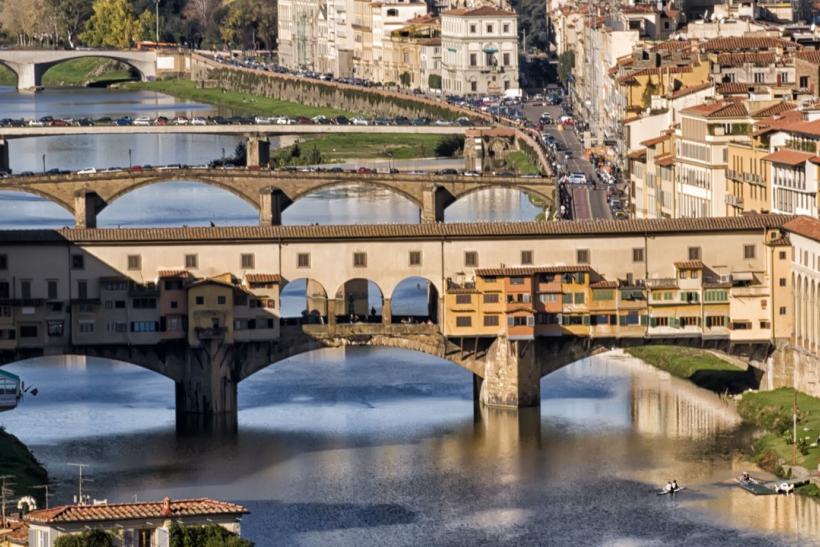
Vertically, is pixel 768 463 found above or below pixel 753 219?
below

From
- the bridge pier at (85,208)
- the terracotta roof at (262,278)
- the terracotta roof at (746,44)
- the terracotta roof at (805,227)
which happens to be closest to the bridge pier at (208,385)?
the terracotta roof at (262,278)

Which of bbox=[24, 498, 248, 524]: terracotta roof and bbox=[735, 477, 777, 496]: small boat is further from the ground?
bbox=[24, 498, 248, 524]: terracotta roof

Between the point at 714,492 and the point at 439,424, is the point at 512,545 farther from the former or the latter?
the point at 439,424

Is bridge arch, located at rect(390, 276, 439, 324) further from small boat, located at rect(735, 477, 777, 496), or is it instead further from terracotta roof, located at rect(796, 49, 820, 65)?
terracotta roof, located at rect(796, 49, 820, 65)

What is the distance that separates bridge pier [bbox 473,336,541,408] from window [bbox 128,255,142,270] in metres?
9.13

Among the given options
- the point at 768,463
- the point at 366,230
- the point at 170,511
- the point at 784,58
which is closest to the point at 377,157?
the point at 784,58

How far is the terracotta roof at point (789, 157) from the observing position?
8744 centimetres

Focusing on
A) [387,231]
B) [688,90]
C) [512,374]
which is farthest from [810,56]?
[512,374]

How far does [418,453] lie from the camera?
74.4m

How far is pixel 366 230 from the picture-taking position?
8188 cm

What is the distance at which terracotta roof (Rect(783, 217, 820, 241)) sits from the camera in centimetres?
7968

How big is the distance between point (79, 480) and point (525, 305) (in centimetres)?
1562

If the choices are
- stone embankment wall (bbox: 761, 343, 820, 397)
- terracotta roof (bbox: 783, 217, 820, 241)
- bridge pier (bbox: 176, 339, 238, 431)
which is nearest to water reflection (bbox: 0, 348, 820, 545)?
bridge pier (bbox: 176, 339, 238, 431)

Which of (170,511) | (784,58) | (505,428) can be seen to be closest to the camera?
(170,511)
